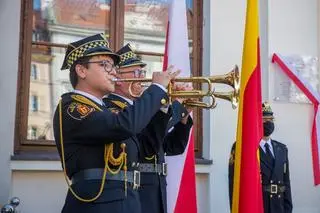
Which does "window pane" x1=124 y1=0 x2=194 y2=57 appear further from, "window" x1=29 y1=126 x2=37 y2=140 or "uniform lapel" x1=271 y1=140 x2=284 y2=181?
"uniform lapel" x1=271 y1=140 x2=284 y2=181

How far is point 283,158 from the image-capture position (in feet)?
15.6

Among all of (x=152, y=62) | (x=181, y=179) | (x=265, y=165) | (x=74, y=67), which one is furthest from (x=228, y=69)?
(x=74, y=67)

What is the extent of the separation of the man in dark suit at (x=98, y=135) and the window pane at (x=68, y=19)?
2426 millimetres

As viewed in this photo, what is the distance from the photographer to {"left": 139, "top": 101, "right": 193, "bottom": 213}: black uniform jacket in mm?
3197

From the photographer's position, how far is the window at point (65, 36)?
15.6 feet

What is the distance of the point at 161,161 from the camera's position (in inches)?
133

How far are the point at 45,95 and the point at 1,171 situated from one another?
841 mm

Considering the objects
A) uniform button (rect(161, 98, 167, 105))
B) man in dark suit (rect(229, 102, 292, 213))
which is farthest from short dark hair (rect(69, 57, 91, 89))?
man in dark suit (rect(229, 102, 292, 213))

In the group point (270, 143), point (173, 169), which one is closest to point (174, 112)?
point (173, 169)

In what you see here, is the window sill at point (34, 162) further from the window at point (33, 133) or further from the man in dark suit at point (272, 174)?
the man in dark suit at point (272, 174)

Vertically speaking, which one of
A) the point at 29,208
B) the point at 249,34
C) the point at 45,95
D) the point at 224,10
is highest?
the point at 224,10

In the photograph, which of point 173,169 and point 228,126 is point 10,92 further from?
point 228,126

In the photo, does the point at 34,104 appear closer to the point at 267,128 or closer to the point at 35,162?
the point at 35,162

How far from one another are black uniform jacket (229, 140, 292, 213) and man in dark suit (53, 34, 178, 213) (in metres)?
2.17
